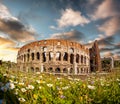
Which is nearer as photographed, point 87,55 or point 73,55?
point 73,55

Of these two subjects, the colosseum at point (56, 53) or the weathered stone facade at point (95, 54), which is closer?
the colosseum at point (56, 53)

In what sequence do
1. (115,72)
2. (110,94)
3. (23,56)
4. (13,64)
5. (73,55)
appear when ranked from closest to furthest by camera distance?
(110,94), (115,72), (13,64), (73,55), (23,56)

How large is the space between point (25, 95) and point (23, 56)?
53.9 metres

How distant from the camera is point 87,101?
393cm

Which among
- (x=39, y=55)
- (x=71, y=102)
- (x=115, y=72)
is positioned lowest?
(x=71, y=102)

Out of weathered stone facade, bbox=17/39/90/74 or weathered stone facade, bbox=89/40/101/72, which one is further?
weathered stone facade, bbox=89/40/101/72

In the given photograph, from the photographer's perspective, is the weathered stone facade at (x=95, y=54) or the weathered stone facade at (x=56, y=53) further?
the weathered stone facade at (x=95, y=54)

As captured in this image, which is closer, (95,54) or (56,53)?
(56,53)

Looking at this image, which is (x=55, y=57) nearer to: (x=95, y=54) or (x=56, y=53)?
(x=56, y=53)

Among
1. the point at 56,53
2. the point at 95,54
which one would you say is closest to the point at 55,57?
the point at 56,53

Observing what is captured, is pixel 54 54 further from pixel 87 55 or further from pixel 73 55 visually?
pixel 87 55

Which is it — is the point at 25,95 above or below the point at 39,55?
below

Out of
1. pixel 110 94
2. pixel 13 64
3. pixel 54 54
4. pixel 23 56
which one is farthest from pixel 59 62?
pixel 110 94

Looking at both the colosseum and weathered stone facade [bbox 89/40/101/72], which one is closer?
the colosseum
